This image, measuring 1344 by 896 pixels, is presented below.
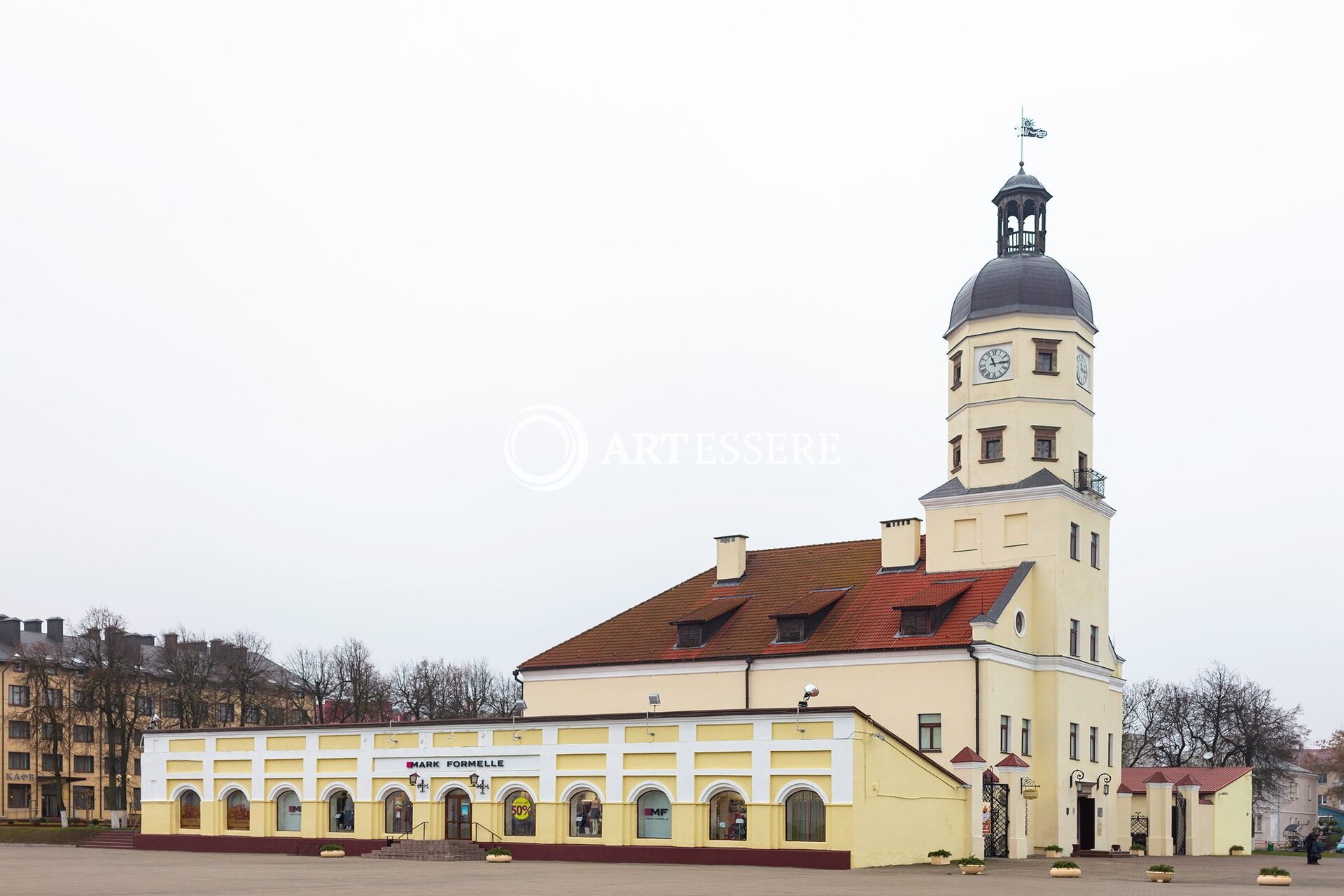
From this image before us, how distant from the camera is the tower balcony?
57406 millimetres

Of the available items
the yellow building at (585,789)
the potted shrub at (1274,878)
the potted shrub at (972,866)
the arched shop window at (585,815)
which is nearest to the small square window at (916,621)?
the yellow building at (585,789)

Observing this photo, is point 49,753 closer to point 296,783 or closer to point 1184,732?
point 296,783

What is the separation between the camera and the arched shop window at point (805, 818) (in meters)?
40.2

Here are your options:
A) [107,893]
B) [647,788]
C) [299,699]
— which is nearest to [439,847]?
[647,788]

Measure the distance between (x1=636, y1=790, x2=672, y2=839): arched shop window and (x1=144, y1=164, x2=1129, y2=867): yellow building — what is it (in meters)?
0.09

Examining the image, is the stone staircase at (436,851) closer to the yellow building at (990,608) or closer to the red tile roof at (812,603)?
the yellow building at (990,608)

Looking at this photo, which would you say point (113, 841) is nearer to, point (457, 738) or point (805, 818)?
point (457, 738)

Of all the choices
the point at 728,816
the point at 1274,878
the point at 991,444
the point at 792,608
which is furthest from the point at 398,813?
the point at 1274,878

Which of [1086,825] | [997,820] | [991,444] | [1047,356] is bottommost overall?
[1086,825]

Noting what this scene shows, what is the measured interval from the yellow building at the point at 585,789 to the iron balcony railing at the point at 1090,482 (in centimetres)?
1493

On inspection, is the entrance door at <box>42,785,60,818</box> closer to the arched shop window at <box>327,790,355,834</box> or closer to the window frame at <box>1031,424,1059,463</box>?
the arched shop window at <box>327,790,355,834</box>

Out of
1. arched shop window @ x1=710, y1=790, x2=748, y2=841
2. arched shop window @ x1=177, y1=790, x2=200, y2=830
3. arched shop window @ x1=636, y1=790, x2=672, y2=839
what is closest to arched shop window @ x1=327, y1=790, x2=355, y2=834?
arched shop window @ x1=177, y1=790, x2=200, y2=830

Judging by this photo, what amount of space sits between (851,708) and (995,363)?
785 inches

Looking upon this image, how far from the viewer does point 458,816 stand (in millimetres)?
47281
